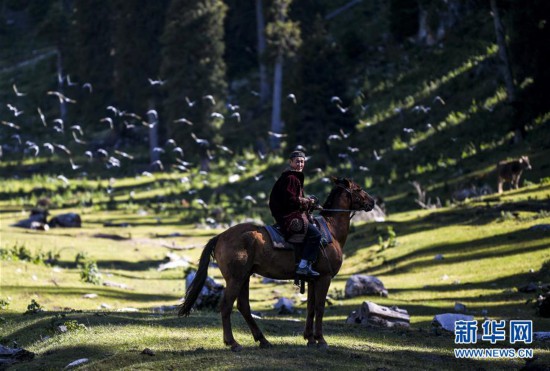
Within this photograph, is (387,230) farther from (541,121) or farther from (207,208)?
(207,208)

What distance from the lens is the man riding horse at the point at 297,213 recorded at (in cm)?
1553

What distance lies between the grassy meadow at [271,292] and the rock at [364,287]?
370mm

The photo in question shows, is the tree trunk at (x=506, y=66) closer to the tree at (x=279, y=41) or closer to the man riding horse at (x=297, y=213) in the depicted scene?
the tree at (x=279, y=41)

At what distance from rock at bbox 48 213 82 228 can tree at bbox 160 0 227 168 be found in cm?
2140

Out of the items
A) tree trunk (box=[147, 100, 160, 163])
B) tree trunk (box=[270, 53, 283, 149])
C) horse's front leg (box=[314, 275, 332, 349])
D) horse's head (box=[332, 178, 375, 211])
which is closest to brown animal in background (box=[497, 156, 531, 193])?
horse's head (box=[332, 178, 375, 211])

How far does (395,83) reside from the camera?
7025 cm

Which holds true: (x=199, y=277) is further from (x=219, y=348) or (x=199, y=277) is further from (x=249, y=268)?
(x=219, y=348)

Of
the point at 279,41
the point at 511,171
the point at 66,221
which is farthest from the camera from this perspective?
the point at 279,41

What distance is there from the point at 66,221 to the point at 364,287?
24502 mm

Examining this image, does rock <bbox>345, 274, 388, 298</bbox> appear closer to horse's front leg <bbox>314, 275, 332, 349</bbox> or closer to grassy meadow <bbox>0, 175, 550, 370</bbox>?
grassy meadow <bbox>0, 175, 550, 370</bbox>

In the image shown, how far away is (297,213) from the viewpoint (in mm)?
15680

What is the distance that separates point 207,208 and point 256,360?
43853mm

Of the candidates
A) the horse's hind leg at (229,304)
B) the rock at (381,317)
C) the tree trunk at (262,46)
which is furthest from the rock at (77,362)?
the tree trunk at (262,46)

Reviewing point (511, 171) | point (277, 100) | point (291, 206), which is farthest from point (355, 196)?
point (277, 100)
